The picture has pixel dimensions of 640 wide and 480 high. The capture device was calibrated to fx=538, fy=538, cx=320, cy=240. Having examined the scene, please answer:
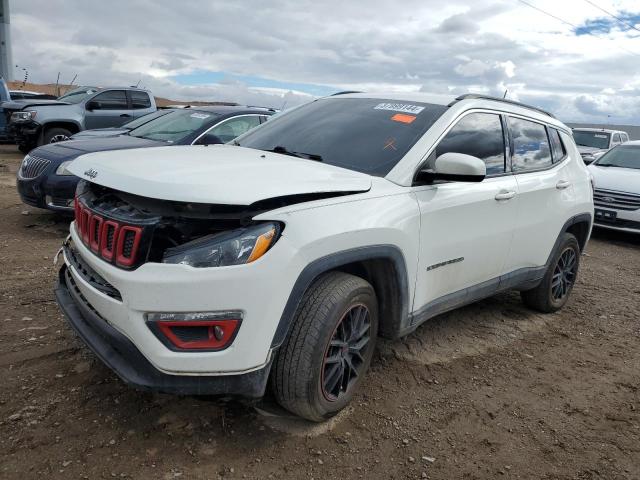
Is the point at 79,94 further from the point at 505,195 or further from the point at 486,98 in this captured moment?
the point at 505,195

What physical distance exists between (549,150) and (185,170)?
332 cm

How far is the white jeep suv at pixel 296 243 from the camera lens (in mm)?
2291

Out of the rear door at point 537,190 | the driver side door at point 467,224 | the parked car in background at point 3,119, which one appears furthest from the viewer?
the parked car in background at point 3,119

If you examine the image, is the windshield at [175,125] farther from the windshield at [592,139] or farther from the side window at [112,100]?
the windshield at [592,139]

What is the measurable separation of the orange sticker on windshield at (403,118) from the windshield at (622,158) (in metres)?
7.80

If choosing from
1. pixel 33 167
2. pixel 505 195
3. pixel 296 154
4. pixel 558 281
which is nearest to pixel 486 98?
pixel 505 195

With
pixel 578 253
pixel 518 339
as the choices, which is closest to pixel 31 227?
pixel 518 339

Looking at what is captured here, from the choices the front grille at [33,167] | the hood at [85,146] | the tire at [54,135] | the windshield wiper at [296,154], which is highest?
the windshield wiper at [296,154]

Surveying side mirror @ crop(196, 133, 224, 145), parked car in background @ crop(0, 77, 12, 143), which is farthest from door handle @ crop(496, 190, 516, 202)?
parked car in background @ crop(0, 77, 12, 143)

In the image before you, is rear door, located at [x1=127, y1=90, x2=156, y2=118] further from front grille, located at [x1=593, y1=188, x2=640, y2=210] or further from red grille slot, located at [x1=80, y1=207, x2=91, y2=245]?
red grille slot, located at [x1=80, y1=207, x2=91, y2=245]

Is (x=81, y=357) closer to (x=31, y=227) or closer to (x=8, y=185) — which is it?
(x=31, y=227)

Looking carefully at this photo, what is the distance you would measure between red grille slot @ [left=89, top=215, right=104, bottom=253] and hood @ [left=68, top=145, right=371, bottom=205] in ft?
0.58

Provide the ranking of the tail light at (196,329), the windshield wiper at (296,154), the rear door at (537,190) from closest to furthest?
the tail light at (196,329)
the windshield wiper at (296,154)
the rear door at (537,190)

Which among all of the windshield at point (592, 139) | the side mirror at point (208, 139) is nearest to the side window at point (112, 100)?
the side mirror at point (208, 139)
